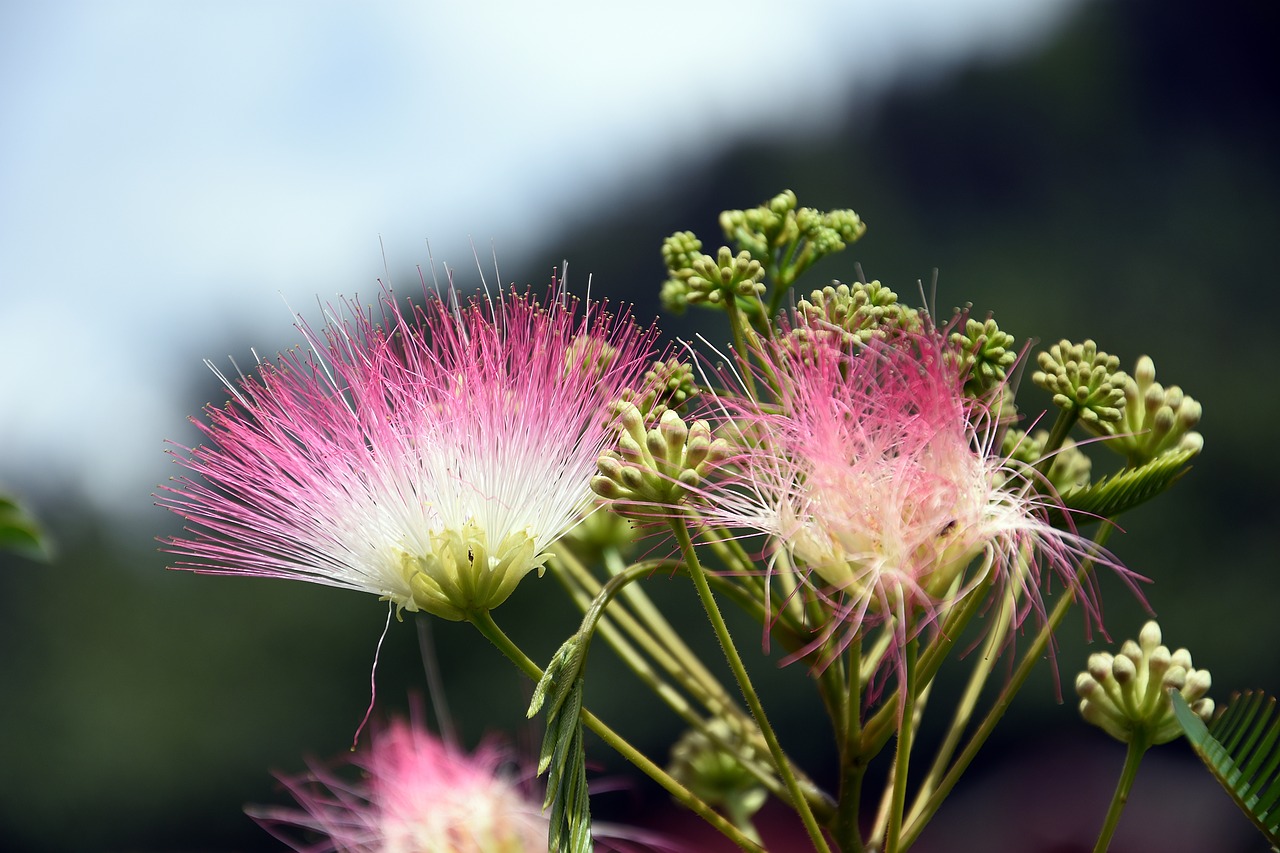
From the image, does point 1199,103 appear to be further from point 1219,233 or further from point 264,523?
point 264,523

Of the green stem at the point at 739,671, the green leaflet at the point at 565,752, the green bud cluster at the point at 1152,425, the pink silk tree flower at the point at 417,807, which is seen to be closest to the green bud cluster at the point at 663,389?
the green stem at the point at 739,671

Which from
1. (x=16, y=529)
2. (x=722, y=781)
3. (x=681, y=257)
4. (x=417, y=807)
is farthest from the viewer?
(x=417, y=807)

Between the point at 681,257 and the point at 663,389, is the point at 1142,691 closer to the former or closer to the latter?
the point at 663,389

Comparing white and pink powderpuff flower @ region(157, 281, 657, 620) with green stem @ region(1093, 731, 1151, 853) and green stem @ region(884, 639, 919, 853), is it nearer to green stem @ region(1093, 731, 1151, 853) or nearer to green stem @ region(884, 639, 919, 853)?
green stem @ region(884, 639, 919, 853)

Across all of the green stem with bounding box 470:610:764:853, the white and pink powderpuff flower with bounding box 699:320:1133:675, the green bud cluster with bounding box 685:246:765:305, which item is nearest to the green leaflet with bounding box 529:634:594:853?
the green stem with bounding box 470:610:764:853

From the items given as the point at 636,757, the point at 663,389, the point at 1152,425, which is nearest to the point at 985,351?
the point at 1152,425

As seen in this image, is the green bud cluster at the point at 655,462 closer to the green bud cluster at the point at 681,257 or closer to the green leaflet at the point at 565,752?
the green leaflet at the point at 565,752
